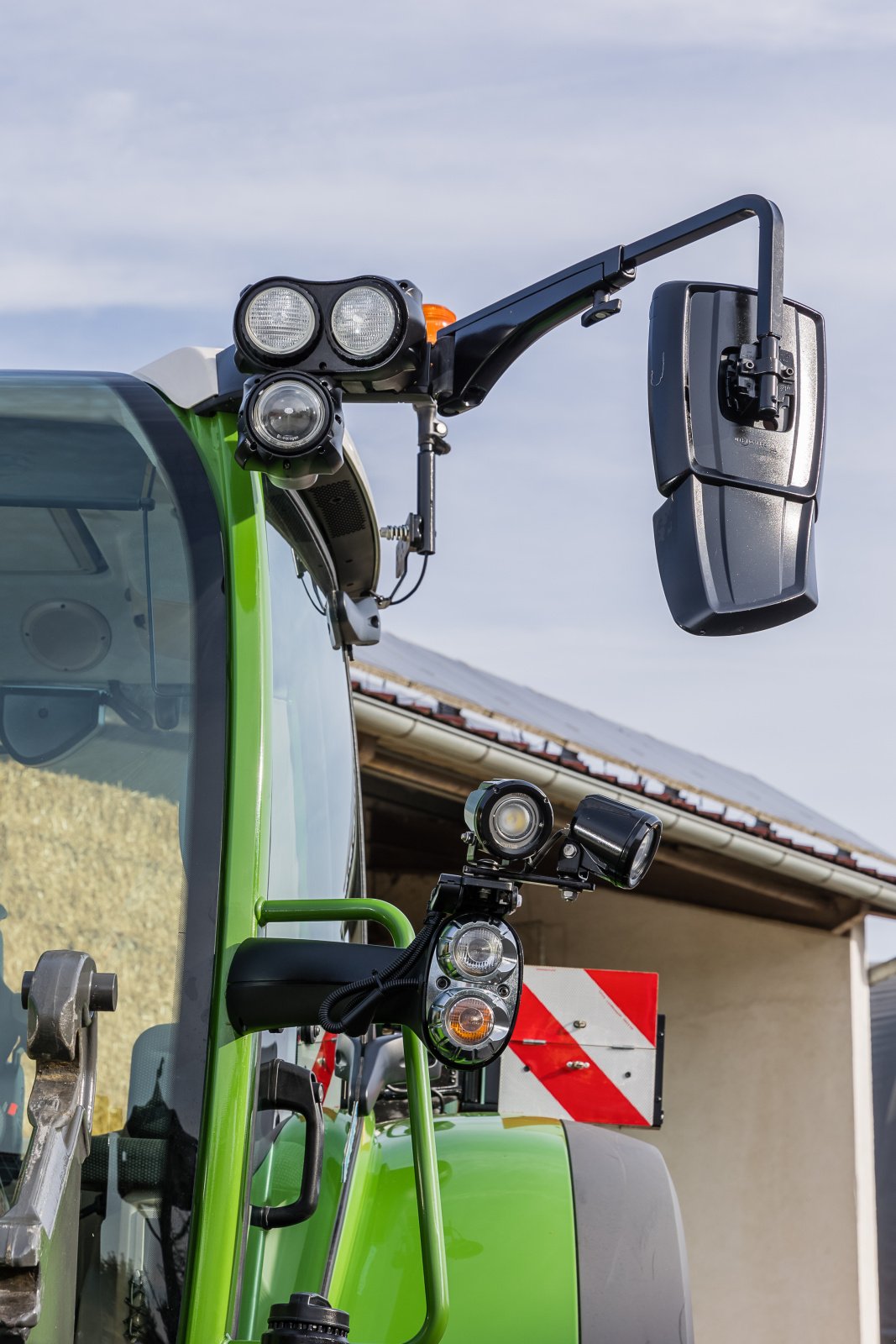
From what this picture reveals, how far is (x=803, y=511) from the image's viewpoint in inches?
79.4

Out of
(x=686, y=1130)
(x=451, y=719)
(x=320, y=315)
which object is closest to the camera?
(x=320, y=315)

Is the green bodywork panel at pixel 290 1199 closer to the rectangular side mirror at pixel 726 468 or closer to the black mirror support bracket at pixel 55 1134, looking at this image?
the black mirror support bracket at pixel 55 1134

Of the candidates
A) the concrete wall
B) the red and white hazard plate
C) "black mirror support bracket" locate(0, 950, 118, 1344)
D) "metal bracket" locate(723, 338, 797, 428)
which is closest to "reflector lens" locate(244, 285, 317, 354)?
"metal bracket" locate(723, 338, 797, 428)

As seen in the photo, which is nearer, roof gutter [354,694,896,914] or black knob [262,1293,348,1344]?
→ black knob [262,1293,348,1344]

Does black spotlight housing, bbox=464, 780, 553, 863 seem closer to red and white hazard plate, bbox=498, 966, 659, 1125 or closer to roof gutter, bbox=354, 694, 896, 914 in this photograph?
red and white hazard plate, bbox=498, 966, 659, 1125

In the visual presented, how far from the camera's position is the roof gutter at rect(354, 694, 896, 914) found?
7.66 m

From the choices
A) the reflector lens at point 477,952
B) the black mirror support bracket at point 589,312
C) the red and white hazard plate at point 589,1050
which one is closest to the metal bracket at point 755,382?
the black mirror support bracket at point 589,312

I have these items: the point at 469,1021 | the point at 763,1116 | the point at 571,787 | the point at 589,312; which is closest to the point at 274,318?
the point at 589,312

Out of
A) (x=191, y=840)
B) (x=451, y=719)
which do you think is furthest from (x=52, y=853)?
(x=451, y=719)

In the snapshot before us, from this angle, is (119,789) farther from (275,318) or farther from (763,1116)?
(763,1116)

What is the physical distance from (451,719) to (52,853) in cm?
572

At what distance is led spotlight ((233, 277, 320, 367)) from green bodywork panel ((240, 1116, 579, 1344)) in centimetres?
118

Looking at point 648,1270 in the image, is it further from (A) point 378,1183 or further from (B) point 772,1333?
(B) point 772,1333

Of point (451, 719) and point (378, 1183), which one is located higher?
point (451, 719)
